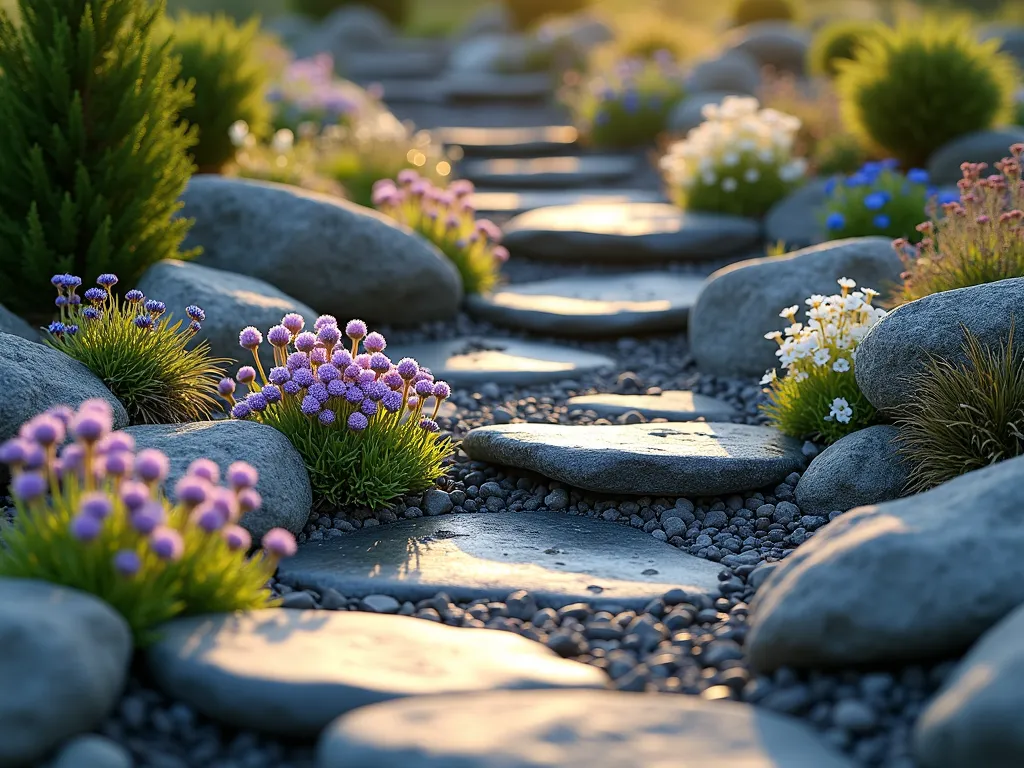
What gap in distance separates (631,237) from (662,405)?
3.54m

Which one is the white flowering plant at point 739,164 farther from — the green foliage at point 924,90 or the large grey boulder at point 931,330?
the large grey boulder at point 931,330

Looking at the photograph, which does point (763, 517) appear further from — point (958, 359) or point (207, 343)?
point (207, 343)

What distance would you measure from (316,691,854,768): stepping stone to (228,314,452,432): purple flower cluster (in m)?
1.89

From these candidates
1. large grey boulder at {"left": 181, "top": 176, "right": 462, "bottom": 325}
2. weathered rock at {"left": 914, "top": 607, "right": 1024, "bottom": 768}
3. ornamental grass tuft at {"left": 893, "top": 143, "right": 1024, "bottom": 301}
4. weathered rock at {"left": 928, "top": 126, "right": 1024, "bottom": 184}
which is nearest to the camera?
weathered rock at {"left": 914, "top": 607, "right": 1024, "bottom": 768}

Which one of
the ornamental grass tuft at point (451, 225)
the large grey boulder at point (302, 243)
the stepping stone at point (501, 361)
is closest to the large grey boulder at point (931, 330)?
the stepping stone at point (501, 361)

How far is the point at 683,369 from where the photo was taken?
6945mm

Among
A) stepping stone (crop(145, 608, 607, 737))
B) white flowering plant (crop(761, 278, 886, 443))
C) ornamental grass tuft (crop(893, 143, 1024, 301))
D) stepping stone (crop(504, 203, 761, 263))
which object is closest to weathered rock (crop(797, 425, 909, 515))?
white flowering plant (crop(761, 278, 886, 443))

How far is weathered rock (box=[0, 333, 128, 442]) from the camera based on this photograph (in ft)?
14.3

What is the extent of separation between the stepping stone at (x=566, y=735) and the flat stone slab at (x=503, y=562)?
1006mm

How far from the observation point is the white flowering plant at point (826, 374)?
5117mm

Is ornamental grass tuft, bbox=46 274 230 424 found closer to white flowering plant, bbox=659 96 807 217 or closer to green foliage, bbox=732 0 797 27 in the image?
white flowering plant, bbox=659 96 807 217

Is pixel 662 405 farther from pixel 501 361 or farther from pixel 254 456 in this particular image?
pixel 254 456

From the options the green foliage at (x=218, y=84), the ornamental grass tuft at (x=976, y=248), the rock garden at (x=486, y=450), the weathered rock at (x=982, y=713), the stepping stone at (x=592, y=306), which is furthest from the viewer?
the green foliage at (x=218, y=84)

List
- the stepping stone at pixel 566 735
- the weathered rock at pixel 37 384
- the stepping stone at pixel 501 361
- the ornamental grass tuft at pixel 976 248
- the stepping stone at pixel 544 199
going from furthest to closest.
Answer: the stepping stone at pixel 544 199, the stepping stone at pixel 501 361, the ornamental grass tuft at pixel 976 248, the weathered rock at pixel 37 384, the stepping stone at pixel 566 735
